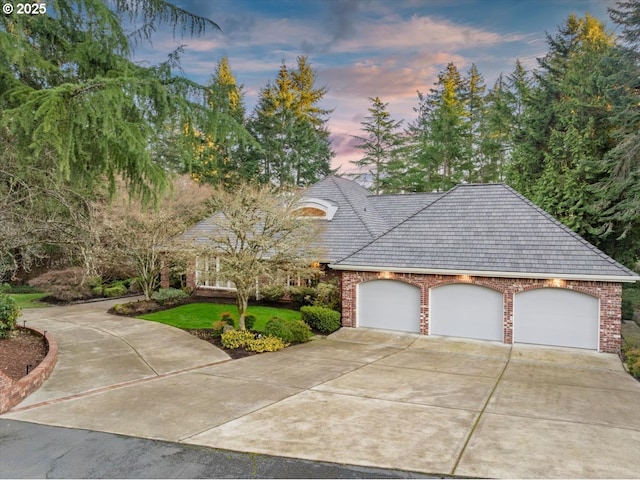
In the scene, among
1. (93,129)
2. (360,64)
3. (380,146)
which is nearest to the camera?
(93,129)

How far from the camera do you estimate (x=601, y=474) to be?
17.1 ft

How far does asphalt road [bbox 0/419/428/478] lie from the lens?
5055 millimetres

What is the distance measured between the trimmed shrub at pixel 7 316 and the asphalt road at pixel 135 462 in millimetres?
6212

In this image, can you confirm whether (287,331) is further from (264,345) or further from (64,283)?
(64,283)

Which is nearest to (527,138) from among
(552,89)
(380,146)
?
(552,89)

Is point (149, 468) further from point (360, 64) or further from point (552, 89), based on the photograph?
point (552, 89)

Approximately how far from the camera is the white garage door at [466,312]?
1309 centimetres

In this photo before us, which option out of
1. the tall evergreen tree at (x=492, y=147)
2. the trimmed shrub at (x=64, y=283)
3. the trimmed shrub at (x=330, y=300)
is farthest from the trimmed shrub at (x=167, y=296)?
the tall evergreen tree at (x=492, y=147)

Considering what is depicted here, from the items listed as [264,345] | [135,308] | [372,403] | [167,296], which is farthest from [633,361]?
[167,296]

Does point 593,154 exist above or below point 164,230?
above

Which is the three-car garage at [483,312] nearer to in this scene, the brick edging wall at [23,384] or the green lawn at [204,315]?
the green lawn at [204,315]

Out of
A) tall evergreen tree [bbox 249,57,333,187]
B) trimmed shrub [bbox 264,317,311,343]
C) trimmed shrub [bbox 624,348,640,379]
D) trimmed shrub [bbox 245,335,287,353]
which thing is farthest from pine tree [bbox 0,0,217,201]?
tall evergreen tree [bbox 249,57,333,187]

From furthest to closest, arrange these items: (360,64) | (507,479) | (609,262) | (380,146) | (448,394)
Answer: (380,146) → (360,64) → (609,262) → (448,394) → (507,479)

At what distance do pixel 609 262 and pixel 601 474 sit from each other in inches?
336
